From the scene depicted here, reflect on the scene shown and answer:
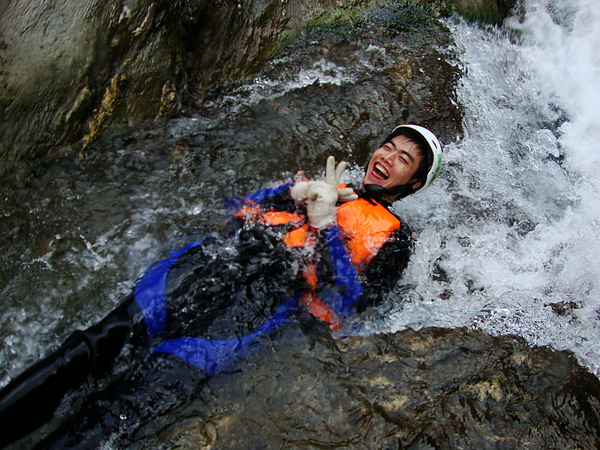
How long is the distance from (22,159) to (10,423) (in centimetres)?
209

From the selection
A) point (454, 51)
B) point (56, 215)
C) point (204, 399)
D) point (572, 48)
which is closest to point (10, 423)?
point (204, 399)

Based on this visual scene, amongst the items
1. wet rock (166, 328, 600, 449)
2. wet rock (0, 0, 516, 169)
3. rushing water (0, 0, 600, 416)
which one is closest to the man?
wet rock (166, 328, 600, 449)

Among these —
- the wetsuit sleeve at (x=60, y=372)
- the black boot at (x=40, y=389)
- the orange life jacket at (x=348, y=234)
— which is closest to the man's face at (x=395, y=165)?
the orange life jacket at (x=348, y=234)

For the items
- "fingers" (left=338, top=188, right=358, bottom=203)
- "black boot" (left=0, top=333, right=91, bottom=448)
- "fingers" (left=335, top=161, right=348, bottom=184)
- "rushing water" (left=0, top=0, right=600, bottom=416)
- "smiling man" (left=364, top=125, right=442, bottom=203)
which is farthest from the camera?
"smiling man" (left=364, top=125, right=442, bottom=203)

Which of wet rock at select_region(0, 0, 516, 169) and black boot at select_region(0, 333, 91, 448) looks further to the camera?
Answer: wet rock at select_region(0, 0, 516, 169)

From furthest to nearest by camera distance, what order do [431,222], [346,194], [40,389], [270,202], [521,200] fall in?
[521,200] < [431,222] < [270,202] < [346,194] < [40,389]

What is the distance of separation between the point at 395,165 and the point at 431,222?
1.16 metres

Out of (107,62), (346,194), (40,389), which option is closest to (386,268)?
(346,194)

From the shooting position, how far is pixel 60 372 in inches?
93.2

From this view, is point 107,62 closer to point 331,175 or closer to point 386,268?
point 331,175

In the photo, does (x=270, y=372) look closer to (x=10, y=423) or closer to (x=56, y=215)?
(x=10, y=423)

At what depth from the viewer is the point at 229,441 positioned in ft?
7.80

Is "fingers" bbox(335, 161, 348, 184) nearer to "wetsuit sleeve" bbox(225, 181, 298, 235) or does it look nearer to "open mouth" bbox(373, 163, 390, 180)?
"wetsuit sleeve" bbox(225, 181, 298, 235)

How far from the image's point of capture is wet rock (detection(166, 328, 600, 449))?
244 cm
